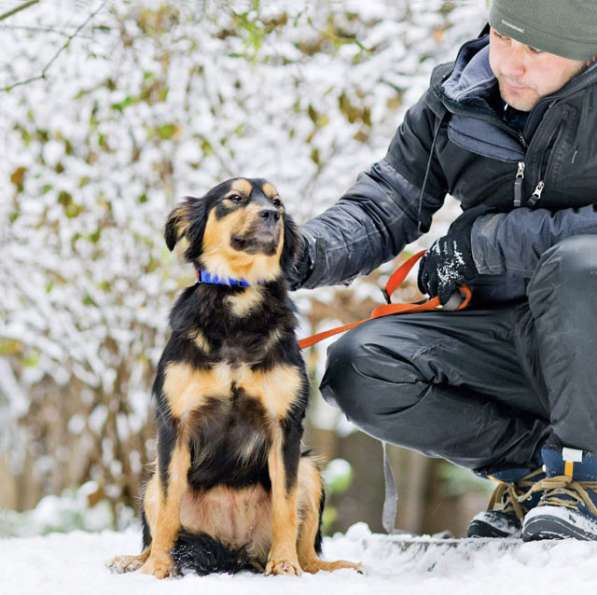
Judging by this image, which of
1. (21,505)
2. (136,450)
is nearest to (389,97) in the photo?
(136,450)

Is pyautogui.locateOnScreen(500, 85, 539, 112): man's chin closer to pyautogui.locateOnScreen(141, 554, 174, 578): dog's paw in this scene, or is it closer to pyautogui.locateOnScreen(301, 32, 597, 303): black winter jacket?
pyautogui.locateOnScreen(301, 32, 597, 303): black winter jacket

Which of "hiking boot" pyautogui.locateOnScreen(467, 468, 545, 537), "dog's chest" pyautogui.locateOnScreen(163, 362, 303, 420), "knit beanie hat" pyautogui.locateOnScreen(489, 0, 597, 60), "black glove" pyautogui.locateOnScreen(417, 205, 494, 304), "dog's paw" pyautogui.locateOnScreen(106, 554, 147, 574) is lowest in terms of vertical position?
"hiking boot" pyautogui.locateOnScreen(467, 468, 545, 537)

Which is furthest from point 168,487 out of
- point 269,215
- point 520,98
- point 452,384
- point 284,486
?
point 520,98

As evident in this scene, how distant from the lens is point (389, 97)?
230 inches

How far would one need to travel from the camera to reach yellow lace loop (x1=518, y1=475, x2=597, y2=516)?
2594 mm

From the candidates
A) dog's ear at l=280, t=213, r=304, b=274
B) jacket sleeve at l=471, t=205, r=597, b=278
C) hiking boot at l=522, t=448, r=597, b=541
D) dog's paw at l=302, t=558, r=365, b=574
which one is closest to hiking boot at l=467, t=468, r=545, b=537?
hiking boot at l=522, t=448, r=597, b=541

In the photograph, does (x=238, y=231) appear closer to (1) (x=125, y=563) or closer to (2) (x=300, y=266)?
(2) (x=300, y=266)

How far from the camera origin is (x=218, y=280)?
9.49 ft

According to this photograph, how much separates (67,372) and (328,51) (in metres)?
2.97

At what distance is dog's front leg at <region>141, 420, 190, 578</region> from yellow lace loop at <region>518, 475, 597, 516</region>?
997mm

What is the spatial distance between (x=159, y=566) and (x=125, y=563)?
7.0 inches

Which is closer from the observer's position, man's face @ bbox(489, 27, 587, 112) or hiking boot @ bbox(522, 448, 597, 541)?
hiking boot @ bbox(522, 448, 597, 541)

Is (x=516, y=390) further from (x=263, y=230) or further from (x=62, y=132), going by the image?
(x=62, y=132)

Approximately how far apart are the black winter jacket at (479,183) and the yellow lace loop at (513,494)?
1.99 ft
